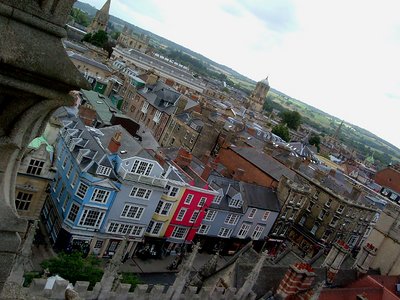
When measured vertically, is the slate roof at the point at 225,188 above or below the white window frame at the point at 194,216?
above

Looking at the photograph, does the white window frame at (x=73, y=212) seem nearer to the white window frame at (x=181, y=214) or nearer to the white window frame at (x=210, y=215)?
the white window frame at (x=181, y=214)

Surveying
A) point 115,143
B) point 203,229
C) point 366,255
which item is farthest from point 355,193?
point 115,143

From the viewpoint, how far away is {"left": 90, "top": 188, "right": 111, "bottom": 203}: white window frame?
33.3 metres

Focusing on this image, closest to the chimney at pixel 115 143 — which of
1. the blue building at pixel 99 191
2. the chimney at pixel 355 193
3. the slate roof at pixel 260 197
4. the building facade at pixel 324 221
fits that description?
the blue building at pixel 99 191

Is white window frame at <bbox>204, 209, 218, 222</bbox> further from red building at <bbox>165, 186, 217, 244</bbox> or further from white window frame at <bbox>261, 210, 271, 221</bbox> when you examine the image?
white window frame at <bbox>261, 210, 271, 221</bbox>

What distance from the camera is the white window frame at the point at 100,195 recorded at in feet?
109

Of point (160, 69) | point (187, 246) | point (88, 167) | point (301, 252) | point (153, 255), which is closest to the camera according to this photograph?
point (88, 167)

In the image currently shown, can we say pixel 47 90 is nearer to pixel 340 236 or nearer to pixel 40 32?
pixel 40 32

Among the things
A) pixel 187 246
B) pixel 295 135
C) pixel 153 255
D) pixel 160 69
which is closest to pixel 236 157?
pixel 187 246

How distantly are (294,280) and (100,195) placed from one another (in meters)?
18.4

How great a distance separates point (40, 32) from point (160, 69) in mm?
131309

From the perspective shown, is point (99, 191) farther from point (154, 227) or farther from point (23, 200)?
point (154, 227)

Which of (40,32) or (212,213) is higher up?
(40,32)

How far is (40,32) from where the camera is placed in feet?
12.1
